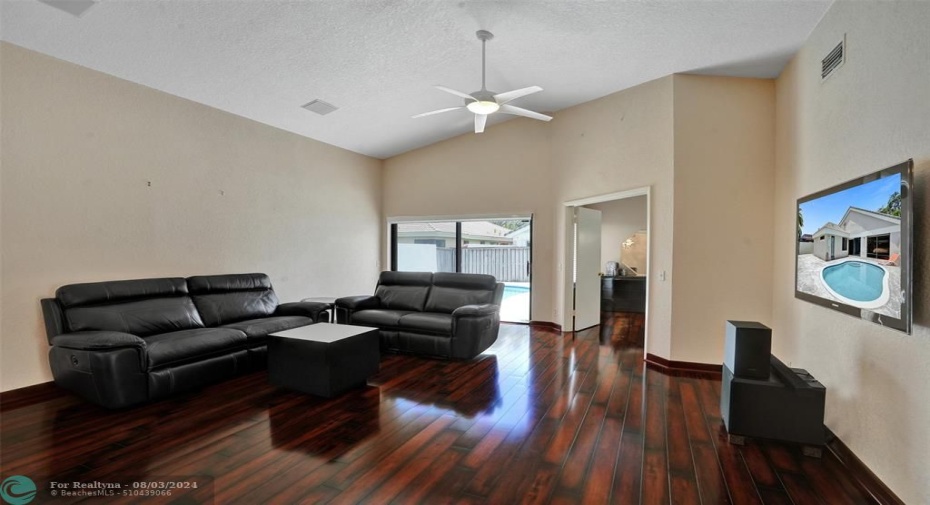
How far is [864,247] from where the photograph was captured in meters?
2.17

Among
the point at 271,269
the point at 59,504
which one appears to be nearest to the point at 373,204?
the point at 271,269

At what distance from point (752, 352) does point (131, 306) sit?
521 cm

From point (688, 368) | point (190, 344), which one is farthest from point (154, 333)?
point (688, 368)

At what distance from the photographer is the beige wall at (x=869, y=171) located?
6.07ft

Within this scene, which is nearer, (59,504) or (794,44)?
(59,504)

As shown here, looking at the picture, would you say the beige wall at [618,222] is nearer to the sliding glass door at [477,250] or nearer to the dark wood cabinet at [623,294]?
the dark wood cabinet at [623,294]

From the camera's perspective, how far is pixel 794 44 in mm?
3291

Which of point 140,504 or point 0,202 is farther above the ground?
point 0,202

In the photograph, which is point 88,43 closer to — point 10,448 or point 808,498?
point 10,448

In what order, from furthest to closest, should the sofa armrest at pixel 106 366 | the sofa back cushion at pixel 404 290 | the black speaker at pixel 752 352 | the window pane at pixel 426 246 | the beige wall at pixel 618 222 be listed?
the beige wall at pixel 618 222
the window pane at pixel 426 246
the sofa back cushion at pixel 404 290
the sofa armrest at pixel 106 366
the black speaker at pixel 752 352

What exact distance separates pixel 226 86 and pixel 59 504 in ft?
12.4

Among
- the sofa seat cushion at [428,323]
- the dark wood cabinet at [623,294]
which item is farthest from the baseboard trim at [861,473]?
the dark wood cabinet at [623,294]

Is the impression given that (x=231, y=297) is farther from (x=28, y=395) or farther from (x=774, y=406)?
(x=774, y=406)

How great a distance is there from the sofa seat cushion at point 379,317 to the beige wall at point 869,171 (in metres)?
3.90
